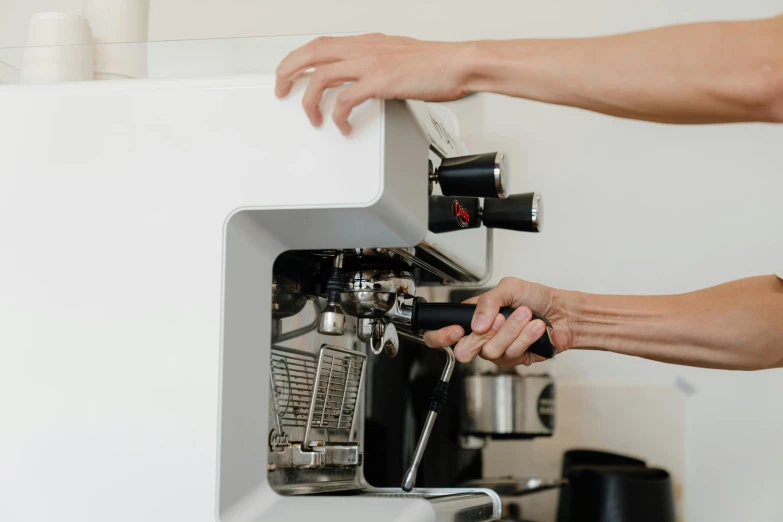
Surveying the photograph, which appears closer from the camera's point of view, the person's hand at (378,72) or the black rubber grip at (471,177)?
the person's hand at (378,72)

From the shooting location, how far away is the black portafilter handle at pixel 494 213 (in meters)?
0.80

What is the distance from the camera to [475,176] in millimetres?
708

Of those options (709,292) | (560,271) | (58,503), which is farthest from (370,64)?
(560,271)

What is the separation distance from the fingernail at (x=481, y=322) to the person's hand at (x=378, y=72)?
0.23 meters

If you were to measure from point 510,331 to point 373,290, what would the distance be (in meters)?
0.13

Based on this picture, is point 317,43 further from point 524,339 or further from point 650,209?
point 650,209

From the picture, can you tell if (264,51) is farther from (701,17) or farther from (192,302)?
(701,17)

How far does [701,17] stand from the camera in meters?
1.44

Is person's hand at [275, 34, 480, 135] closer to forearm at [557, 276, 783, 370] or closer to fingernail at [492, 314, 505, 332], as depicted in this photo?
fingernail at [492, 314, 505, 332]

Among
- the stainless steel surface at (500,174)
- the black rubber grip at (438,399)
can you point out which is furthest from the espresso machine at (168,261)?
the black rubber grip at (438,399)

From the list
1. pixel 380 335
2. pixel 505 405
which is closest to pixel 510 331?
pixel 380 335

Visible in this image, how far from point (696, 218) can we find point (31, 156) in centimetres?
111

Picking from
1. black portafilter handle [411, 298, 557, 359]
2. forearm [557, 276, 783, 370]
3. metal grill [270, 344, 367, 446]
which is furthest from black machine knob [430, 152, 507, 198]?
forearm [557, 276, 783, 370]

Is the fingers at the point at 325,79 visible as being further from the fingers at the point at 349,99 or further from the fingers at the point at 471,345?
the fingers at the point at 471,345
